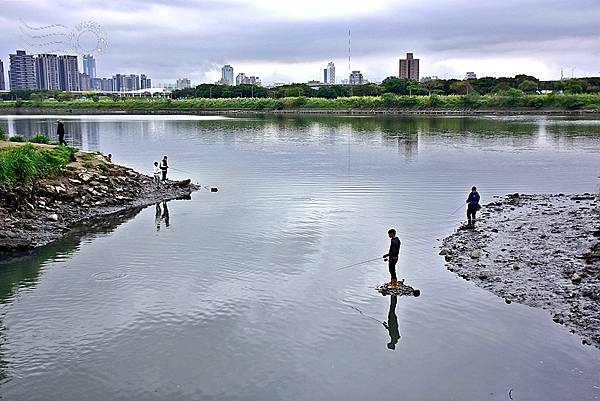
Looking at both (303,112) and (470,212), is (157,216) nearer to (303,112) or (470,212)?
(470,212)

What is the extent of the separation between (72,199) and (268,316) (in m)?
18.8

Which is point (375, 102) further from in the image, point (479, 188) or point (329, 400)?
point (329, 400)

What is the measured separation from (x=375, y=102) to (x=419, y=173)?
12208 centimetres

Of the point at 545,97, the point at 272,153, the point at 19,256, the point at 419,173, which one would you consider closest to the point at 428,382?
the point at 19,256

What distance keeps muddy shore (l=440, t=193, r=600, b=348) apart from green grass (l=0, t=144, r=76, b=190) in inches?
853

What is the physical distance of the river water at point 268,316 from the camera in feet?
46.9

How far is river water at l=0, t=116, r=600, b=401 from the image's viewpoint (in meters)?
14.3

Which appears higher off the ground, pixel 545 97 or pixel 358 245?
pixel 545 97

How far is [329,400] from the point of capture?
13.6 meters

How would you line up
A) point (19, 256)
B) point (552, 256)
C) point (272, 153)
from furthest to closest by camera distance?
1. point (272, 153)
2. point (19, 256)
3. point (552, 256)

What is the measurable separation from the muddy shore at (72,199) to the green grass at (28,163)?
1.47ft

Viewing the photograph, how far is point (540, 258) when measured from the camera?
74.6ft

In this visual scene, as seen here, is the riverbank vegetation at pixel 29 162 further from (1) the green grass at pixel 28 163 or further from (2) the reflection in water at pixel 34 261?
(2) the reflection in water at pixel 34 261

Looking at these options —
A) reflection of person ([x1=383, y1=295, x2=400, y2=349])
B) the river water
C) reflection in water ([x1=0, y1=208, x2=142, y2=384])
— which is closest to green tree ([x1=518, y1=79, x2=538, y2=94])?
the river water
